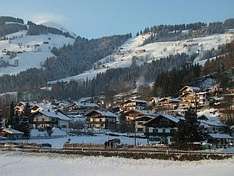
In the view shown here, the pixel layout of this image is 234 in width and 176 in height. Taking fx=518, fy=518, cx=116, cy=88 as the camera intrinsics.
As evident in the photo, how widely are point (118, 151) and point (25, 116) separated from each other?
40.5 metres

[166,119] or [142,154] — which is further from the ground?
[166,119]

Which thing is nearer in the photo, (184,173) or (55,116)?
(184,173)

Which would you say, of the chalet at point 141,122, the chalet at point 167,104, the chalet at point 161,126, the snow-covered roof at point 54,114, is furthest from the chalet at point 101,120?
the chalet at point 161,126

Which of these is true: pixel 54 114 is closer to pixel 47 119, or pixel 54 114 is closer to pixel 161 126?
pixel 47 119

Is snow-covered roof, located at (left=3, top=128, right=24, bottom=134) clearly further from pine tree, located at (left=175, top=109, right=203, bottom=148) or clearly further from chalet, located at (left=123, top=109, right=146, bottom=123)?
pine tree, located at (left=175, top=109, right=203, bottom=148)

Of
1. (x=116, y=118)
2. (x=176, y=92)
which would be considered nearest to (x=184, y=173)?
(x=116, y=118)

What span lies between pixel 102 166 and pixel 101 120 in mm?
65909

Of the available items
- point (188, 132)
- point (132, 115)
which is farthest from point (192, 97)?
point (188, 132)

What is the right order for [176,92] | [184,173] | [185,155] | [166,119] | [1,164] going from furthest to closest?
[176,92] < [166,119] < [1,164] < [185,155] < [184,173]

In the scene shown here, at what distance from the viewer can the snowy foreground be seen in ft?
120

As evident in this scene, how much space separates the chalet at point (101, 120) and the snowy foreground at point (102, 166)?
5674cm

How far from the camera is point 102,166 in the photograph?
41375 millimetres

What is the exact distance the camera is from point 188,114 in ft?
167

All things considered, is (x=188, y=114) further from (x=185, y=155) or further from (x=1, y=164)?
(x=1, y=164)
